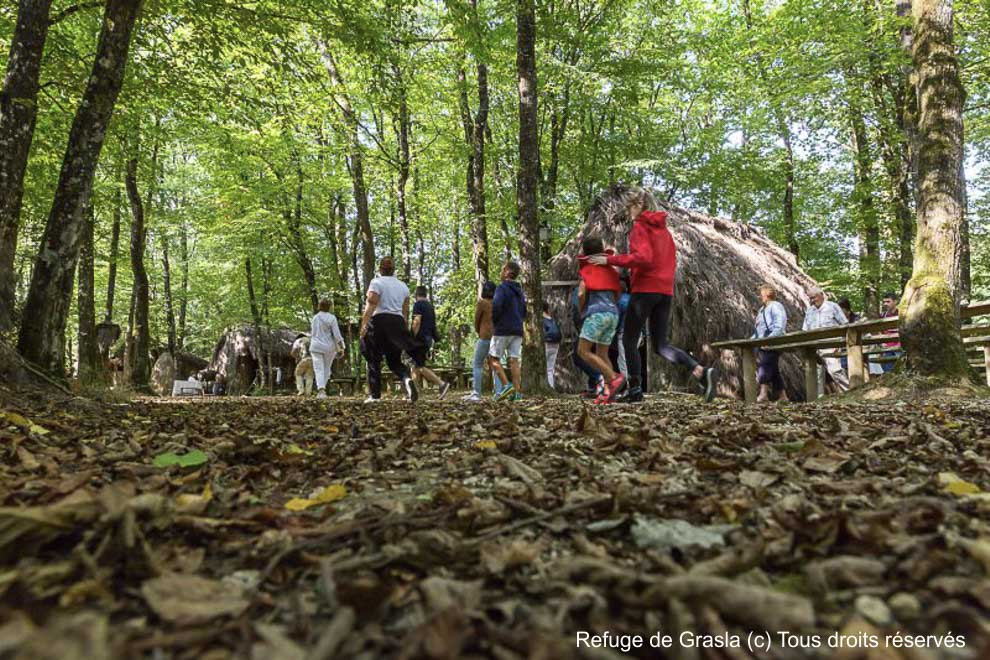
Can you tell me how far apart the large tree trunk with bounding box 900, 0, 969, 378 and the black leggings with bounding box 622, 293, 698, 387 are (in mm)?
2134

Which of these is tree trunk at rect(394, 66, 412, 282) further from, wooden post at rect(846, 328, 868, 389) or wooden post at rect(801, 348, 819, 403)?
wooden post at rect(846, 328, 868, 389)

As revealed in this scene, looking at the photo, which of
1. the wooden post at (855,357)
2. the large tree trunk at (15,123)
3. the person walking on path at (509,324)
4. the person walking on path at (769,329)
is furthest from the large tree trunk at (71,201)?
the person walking on path at (769,329)

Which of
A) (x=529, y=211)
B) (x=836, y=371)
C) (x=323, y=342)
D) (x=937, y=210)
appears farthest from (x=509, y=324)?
(x=836, y=371)

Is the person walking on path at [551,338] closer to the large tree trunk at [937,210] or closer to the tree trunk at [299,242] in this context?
the large tree trunk at [937,210]

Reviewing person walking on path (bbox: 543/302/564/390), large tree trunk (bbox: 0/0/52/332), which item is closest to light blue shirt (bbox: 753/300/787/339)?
person walking on path (bbox: 543/302/564/390)

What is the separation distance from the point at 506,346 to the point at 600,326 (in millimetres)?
2424

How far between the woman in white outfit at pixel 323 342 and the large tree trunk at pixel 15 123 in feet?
17.5

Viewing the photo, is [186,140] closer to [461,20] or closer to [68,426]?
[461,20]

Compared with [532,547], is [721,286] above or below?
above

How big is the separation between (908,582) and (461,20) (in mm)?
7821

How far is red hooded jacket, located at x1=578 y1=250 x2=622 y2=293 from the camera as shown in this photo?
640cm

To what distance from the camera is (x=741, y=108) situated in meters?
21.1

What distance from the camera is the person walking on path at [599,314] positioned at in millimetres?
6316

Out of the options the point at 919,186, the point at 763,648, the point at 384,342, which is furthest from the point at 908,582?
the point at 384,342
